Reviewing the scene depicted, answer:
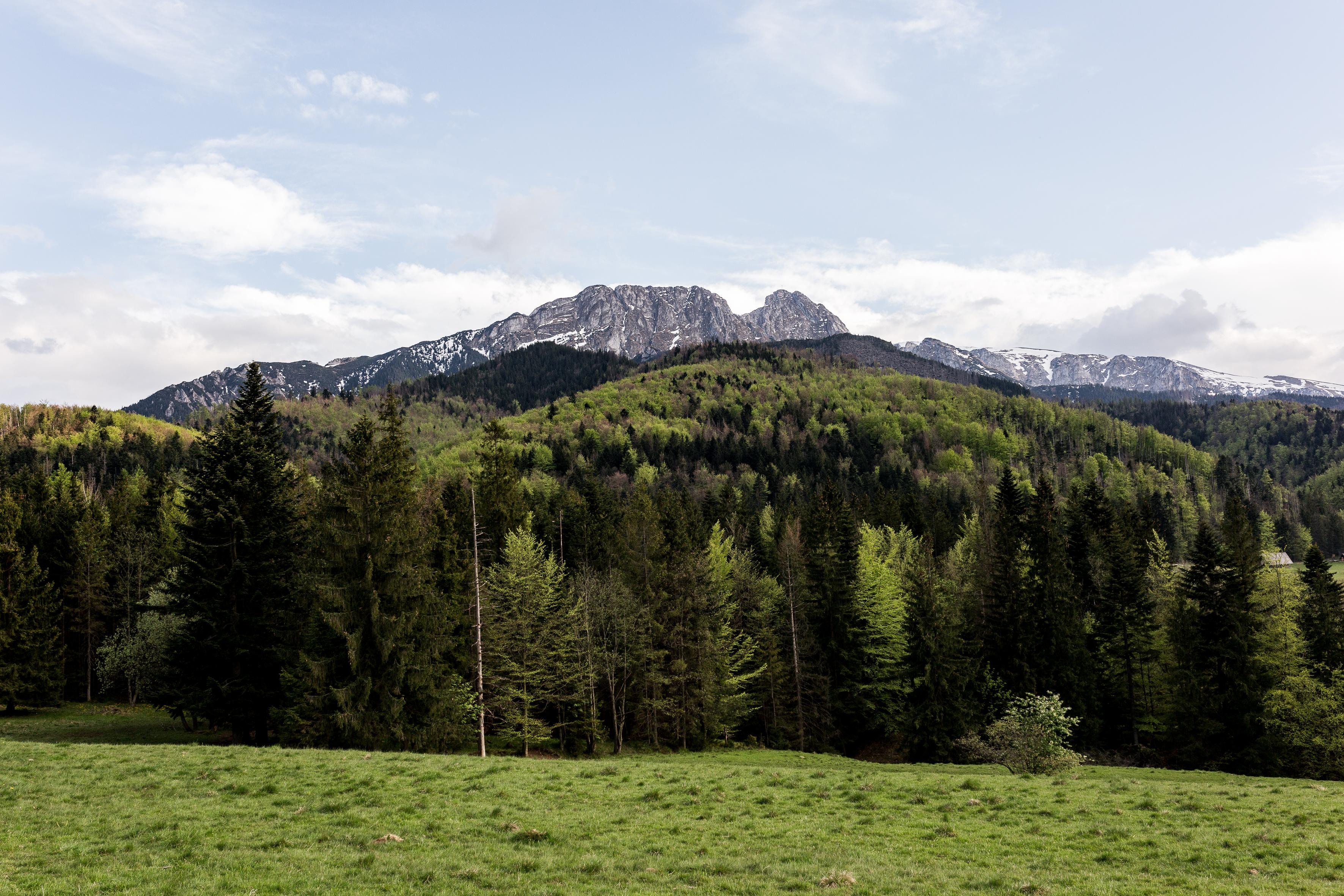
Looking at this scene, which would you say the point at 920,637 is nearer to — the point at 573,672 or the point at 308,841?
the point at 573,672

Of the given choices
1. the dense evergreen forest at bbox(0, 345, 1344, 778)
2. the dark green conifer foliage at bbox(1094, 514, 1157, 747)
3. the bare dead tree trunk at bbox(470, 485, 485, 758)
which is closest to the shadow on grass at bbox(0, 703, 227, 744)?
the dense evergreen forest at bbox(0, 345, 1344, 778)

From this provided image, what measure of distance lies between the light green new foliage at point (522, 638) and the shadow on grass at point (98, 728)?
1469cm

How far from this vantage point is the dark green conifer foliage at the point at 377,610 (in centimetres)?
3106

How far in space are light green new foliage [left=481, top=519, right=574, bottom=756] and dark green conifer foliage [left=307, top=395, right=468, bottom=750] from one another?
27.1 ft

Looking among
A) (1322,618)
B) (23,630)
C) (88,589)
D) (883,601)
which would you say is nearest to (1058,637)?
(883,601)

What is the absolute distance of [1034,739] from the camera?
31.0m

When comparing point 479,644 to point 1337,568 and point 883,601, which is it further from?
point 1337,568

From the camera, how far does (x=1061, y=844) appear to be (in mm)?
16328

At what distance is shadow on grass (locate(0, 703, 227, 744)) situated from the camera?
36062 mm

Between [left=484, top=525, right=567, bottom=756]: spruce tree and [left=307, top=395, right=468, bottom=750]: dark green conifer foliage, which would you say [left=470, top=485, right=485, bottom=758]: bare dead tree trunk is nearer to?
[left=307, top=395, right=468, bottom=750]: dark green conifer foliage

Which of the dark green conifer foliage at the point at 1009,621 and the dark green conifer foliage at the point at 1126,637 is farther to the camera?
the dark green conifer foliage at the point at 1126,637

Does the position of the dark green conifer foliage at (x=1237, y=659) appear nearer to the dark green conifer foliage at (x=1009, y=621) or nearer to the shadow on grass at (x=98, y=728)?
the dark green conifer foliage at (x=1009, y=621)

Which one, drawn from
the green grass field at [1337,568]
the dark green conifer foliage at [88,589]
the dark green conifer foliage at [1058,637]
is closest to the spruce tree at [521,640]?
the dark green conifer foliage at [1058,637]

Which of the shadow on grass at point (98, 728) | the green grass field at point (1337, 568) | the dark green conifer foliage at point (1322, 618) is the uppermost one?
the dark green conifer foliage at point (1322, 618)
